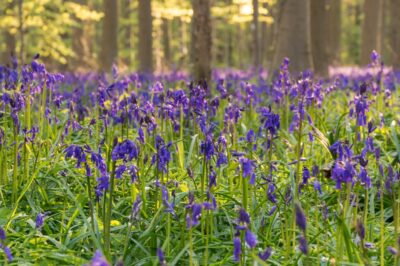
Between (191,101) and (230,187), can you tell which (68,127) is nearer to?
(191,101)

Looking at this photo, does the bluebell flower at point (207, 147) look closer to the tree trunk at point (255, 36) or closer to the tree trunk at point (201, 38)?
the tree trunk at point (201, 38)

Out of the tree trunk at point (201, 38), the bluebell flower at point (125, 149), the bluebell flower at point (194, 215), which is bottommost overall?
the bluebell flower at point (194, 215)

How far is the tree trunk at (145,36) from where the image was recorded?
14188 millimetres

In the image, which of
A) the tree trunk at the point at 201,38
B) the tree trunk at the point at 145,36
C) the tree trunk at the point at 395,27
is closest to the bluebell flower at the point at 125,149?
the tree trunk at the point at 201,38

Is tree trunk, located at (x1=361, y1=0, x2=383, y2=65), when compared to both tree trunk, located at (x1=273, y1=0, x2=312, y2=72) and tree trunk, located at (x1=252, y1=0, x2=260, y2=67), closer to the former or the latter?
tree trunk, located at (x1=252, y1=0, x2=260, y2=67)

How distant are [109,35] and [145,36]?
2.05m

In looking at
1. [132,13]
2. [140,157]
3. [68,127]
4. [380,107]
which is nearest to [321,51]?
[380,107]

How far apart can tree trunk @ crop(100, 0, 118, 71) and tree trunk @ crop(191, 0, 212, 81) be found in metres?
8.83

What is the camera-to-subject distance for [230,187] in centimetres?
351

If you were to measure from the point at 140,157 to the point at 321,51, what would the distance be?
32.0ft

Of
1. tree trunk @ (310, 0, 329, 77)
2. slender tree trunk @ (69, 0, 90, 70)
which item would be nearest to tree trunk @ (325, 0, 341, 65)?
tree trunk @ (310, 0, 329, 77)

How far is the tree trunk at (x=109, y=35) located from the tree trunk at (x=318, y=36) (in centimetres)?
618

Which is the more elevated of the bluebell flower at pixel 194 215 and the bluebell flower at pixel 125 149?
the bluebell flower at pixel 125 149

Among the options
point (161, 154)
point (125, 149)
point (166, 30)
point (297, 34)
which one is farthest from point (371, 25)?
point (125, 149)
